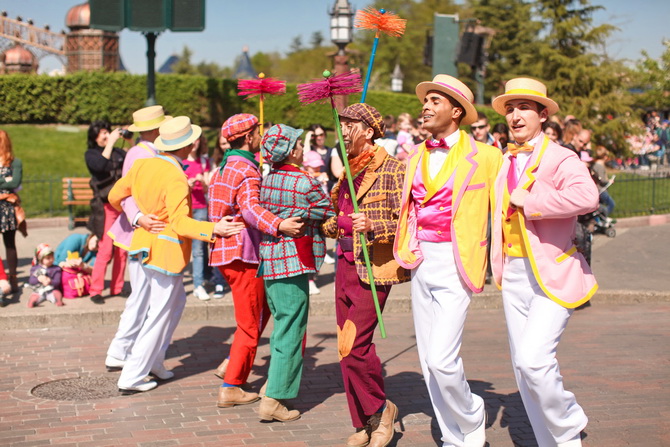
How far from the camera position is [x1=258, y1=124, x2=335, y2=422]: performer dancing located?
5898 mm

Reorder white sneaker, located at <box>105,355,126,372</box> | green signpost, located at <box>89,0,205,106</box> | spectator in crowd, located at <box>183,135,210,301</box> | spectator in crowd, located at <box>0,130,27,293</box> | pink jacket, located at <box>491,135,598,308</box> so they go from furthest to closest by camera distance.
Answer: green signpost, located at <box>89,0,205,106</box>
spectator in crowd, located at <box>183,135,210,301</box>
spectator in crowd, located at <box>0,130,27,293</box>
white sneaker, located at <box>105,355,126,372</box>
pink jacket, located at <box>491,135,598,308</box>

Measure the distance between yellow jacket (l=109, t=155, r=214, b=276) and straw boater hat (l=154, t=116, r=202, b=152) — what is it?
84mm

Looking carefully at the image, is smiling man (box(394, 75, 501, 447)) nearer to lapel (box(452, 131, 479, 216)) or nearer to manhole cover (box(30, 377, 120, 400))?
lapel (box(452, 131, 479, 216))

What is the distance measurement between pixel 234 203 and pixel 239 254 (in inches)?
14.2

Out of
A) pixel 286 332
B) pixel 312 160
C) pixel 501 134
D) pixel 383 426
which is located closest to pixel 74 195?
pixel 312 160

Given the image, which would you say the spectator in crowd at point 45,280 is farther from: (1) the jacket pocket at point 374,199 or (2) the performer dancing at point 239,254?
(1) the jacket pocket at point 374,199

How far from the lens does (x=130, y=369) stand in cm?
661

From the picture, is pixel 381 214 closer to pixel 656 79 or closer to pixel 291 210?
pixel 291 210

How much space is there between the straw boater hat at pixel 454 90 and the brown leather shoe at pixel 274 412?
7.36 ft

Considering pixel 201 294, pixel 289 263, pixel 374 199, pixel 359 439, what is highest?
pixel 374 199

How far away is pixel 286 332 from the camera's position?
6023mm

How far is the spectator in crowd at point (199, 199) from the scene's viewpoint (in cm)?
998

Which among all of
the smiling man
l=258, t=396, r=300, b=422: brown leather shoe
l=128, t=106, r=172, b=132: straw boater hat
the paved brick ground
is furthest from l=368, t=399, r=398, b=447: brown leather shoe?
l=128, t=106, r=172, b=132: straw boater hat

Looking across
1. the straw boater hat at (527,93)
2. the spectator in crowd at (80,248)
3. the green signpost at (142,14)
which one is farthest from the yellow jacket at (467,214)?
the green signpost at (142,14)
